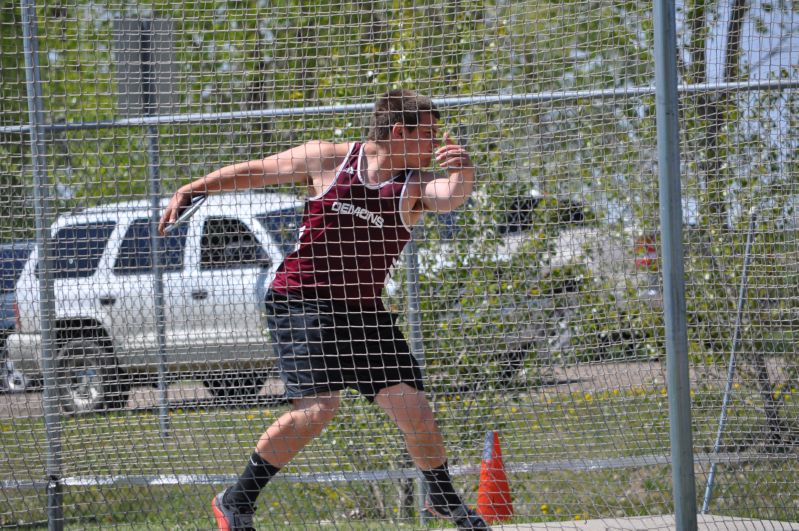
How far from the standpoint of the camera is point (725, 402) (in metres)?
4.55

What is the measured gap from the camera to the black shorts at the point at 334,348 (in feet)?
12.6

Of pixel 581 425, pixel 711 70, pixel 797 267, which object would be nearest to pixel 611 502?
pixel 581 425

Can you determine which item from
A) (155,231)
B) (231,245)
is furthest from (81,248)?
(231,245)

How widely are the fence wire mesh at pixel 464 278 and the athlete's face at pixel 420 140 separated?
449 millimetres

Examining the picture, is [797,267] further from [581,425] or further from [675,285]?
[675,285]

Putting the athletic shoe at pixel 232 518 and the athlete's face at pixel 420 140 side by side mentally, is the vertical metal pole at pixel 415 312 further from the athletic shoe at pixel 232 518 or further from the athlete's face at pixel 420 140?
the athletic shoe at pixel 232 518

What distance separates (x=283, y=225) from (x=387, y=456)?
56.2 inches

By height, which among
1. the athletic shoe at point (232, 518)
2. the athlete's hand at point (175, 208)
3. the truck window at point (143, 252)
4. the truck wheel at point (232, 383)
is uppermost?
the athlete's hand at point (175, 208)

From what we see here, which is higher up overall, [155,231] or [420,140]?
[420,140]

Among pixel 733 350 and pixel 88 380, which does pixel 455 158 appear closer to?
pixel 733 350

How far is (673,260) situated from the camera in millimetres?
3107

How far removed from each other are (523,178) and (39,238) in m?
2.47

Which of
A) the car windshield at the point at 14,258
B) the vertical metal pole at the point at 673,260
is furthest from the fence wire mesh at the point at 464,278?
the vertical metal pole at the point at 673,260

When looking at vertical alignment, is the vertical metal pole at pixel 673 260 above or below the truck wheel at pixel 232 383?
above
